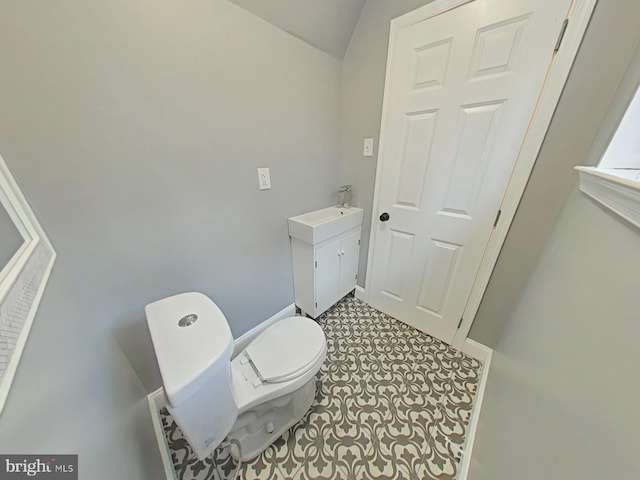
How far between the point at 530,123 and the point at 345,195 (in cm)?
110

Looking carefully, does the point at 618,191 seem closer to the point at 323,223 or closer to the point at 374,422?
the point at 323,223

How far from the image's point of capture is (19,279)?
18.4 inches

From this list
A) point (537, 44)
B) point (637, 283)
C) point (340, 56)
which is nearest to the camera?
point (637, 283)

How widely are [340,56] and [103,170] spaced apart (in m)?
1.54

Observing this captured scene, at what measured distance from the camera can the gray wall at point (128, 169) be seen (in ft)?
1.83

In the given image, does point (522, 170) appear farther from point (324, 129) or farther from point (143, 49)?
point (143, 49)

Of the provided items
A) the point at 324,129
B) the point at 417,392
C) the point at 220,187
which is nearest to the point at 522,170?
the point at 324,129

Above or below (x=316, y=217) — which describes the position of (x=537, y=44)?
above

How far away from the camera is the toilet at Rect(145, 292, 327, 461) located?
63 cm

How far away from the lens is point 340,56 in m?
1.46

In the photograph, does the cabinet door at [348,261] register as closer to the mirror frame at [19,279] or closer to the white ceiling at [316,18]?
the white ceiling at [316,18]

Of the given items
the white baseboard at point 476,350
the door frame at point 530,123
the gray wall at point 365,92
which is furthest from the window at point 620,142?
the white baseboard at point 476,350

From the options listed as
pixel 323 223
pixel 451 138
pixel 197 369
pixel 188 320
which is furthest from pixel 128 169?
pixel 451 138

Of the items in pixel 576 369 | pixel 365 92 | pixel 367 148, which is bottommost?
pixel 576 369
